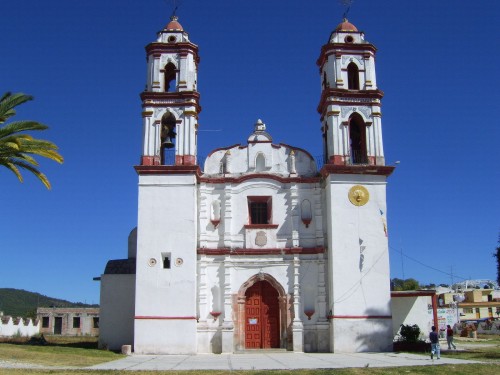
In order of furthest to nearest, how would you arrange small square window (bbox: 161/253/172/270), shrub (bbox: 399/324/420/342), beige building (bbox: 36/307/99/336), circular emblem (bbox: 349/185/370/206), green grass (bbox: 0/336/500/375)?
beige building (bbox: 36/307/99/336) < circular emblem (bbox: 349/185/370/206) < shrub (bbox: 399/324/420/342) < small square window (bbox: 161/253/172/270) < green grass (bbox: 0/336/500/375)

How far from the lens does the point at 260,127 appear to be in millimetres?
30469

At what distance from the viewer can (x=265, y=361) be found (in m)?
22.3

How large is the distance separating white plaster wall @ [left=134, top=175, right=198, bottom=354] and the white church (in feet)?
0.14

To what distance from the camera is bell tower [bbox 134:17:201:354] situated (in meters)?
26.5

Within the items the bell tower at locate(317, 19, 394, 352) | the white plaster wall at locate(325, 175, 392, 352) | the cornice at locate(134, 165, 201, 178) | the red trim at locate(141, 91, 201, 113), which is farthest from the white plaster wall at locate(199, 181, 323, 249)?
the red trim at locate(141, 91, 201, 113)

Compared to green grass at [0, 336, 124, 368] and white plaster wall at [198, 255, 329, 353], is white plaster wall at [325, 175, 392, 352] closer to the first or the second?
white plaster wall at [198, 255, 329, 353]

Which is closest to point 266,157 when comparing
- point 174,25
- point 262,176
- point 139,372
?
point 262,176

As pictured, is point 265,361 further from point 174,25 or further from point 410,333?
point 174,25

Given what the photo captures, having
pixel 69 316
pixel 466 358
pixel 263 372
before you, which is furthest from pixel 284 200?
pixel 69 316

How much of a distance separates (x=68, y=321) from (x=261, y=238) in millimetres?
38884

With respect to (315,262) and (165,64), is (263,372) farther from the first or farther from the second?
(165,64)

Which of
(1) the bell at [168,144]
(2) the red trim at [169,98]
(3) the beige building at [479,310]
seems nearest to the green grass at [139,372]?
(1) the bell at [168,144]

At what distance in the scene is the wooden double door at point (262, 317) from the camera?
27991mm

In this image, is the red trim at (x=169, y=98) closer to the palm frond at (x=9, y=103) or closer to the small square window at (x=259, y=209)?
the small square window at (x=259, y=209)
